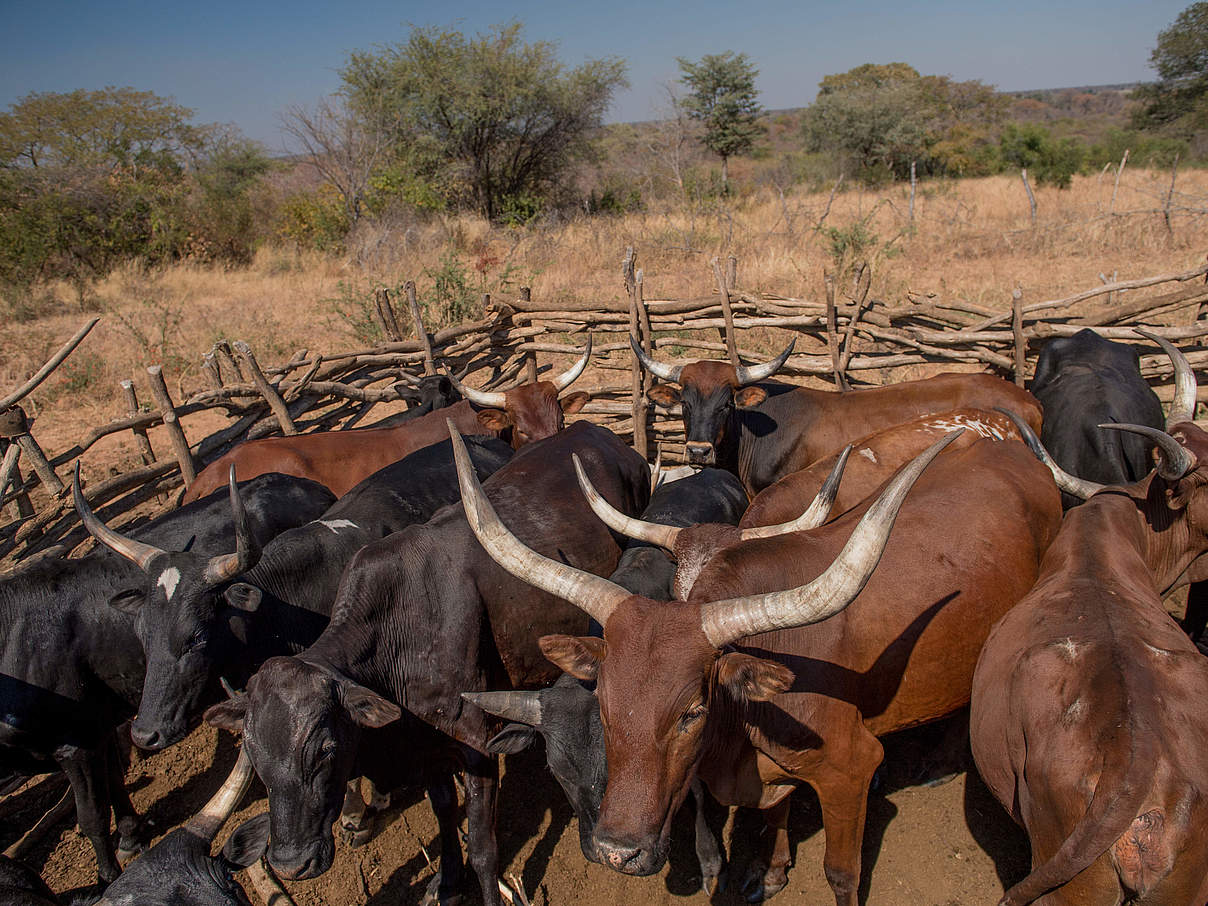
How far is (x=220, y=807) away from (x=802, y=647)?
7.11 feet

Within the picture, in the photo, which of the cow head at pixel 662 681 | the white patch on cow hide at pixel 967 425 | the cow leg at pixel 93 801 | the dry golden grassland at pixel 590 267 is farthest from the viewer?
the dry golden grassland at pixel 590 267

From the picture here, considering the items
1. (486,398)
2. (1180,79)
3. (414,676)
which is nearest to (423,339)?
(486,398)

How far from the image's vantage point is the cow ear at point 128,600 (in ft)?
11.5

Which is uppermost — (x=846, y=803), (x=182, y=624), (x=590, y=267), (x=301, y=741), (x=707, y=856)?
(x=590, y=267)

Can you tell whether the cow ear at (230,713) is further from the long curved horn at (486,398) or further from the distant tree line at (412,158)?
the distant tree line at (412,158)

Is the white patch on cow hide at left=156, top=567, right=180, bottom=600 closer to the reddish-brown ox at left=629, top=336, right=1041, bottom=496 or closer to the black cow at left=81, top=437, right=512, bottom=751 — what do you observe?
the black cow at left=81, top=437, right=512, bottom=751

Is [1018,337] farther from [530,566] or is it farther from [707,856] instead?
[530,566]

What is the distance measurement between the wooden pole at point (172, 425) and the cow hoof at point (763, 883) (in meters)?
4.68

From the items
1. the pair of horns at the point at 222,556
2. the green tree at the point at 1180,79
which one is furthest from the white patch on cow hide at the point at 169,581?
the green tree at the point at 1180,79

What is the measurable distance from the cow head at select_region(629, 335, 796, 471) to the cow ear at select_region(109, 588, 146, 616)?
3464mm

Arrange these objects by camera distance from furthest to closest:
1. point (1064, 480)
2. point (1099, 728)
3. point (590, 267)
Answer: point (590, 267), point (1064, 480), point (1099, 728)

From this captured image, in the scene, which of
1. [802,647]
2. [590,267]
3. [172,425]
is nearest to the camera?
[802,647]

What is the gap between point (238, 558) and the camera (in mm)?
3326

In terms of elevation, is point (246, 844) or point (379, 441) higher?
point (379, 441)
